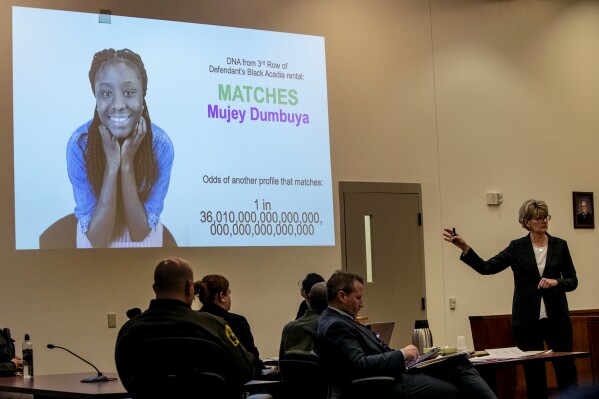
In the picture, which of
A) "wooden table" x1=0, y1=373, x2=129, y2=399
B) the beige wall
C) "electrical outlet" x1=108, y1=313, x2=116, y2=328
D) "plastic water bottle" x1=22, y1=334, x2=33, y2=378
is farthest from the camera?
"electrical outlet" x1=108, y1=313, x2=116, y2=328

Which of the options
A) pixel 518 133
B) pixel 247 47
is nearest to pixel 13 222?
pixel 247 47

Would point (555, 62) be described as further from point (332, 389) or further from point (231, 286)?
point (332, 389)

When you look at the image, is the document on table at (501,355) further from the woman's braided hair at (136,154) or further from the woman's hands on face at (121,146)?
the woman's hands on face at (121,146)

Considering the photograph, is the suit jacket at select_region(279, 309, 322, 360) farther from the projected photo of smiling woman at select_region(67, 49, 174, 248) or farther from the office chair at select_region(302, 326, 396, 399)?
the projected photo of smiling woman at select_region(67, 49, 174, 248)

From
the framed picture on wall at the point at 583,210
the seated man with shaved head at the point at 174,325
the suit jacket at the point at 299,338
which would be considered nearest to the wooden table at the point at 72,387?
the suit jacket at the point at 299,338

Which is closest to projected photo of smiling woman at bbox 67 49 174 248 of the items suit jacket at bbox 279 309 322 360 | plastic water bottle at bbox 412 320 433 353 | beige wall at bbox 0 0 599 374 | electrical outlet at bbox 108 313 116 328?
beige wall at bbox 0 0 599 374

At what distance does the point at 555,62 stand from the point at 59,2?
16.4ft

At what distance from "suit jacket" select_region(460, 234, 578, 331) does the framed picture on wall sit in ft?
10.4

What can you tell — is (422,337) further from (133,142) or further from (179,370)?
(133,142)

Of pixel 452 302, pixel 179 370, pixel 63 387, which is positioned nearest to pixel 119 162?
pixel 63 387

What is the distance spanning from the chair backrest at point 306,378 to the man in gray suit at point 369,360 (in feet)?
0.19

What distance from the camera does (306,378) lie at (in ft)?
14.0

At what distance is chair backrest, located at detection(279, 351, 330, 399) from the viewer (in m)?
4.23

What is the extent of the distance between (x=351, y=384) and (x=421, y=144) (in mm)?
4518
